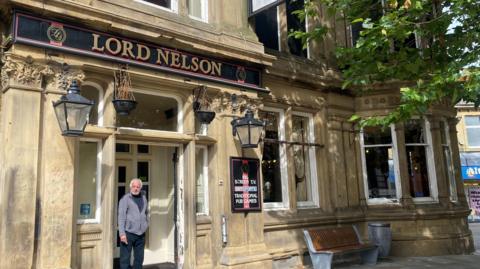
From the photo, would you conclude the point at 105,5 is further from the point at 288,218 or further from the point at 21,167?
the point at 288,218

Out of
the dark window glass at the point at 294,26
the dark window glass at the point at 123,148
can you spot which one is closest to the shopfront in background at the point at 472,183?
the dark window glass at the point at 294,26

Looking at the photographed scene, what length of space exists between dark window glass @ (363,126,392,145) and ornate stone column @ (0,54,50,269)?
834 centimetres

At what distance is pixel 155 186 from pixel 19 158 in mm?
4051

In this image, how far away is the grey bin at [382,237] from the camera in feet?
33.6

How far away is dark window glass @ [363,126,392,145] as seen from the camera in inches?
454

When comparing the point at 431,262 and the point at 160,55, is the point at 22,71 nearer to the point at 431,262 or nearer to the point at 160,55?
the point at 160,55

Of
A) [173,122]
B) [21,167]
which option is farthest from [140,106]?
[21,167]

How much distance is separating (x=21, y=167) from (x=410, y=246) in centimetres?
905

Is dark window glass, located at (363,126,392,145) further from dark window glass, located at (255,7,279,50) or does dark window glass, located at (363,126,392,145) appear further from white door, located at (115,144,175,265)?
white door, located at (115,144,175,265)

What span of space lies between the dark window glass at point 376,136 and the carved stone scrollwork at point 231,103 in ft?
14.0

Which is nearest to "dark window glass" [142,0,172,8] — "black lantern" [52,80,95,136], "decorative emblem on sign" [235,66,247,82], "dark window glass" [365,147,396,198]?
"decorative emblem on sign" [235,66,247,82]

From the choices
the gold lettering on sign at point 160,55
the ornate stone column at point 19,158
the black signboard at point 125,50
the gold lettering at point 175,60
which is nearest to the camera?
the ornate stone column at point 19,158

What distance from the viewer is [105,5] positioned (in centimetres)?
683

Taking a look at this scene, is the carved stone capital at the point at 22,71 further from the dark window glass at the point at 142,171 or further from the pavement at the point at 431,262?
the pavement at the point at 431,262
